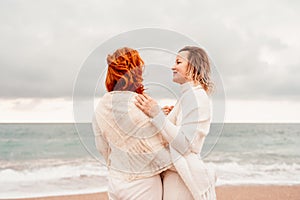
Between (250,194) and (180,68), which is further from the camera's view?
(250,194)

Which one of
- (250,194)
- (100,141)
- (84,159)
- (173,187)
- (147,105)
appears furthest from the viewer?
(84,159)

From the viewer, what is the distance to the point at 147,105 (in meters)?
2.39

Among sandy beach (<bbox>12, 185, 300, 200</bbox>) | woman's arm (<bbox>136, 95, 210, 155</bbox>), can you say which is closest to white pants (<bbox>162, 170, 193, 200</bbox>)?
woman's arm (<bbox>136, 95, 210, 155</bbox>)

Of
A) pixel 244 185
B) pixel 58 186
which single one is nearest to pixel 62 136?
pixel 58 186

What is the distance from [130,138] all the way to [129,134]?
2 cm

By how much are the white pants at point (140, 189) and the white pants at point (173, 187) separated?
0.03 m

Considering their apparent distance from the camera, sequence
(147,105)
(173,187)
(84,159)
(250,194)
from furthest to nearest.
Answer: (84,159) → (250,194) → (173,187) → (147,105)

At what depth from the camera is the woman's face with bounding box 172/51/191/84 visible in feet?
8.39

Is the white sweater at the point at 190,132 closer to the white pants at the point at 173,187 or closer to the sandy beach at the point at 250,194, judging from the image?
the white pants at the point at 173,187

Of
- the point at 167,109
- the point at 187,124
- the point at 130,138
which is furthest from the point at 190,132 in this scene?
the point at 130,138

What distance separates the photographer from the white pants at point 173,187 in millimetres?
2525

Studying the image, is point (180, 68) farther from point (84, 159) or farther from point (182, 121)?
point (84, 159)

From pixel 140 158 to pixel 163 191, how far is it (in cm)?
25

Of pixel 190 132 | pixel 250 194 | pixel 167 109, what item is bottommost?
pixel 250 194
